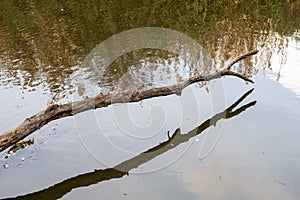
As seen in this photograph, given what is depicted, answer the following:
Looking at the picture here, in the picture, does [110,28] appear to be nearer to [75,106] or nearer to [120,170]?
[75,106]

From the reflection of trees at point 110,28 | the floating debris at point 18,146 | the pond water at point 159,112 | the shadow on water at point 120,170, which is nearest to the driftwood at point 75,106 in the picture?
the pond water at point 159,112

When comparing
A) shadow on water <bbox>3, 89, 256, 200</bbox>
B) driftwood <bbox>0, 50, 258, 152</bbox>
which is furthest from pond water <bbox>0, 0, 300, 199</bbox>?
driftwood <bbox>0, 50, 258, 152</bbox>

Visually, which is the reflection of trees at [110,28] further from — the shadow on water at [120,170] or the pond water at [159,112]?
the shadow on water at [120,170]

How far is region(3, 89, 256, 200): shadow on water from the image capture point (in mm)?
4406

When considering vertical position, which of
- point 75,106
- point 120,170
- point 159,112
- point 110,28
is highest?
point 110,28

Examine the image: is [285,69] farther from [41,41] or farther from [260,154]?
[41,41]

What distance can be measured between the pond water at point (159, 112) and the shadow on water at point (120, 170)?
0.05 feet

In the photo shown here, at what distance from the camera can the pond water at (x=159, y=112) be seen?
448 centimetres

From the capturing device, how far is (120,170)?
478 cm

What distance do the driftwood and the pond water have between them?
359 millimetres

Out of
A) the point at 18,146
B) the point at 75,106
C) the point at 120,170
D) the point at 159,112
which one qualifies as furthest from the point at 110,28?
the point at 120,170

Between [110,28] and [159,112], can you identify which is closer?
[159,112]

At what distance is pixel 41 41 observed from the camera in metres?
10.4

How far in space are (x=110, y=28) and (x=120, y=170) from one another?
743cm
